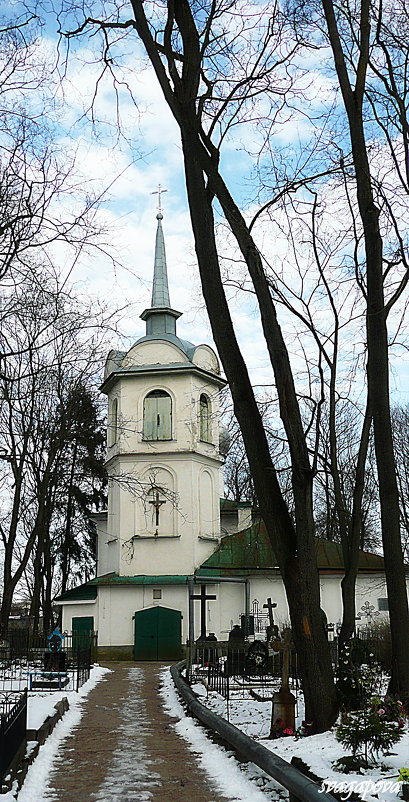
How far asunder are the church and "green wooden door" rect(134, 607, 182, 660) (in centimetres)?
4

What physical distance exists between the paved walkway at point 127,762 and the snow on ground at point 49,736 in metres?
0.13

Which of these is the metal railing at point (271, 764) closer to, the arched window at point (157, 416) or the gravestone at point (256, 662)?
the gravestone at point (256, 662)

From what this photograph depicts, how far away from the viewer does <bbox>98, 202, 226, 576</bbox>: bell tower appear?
40094mm

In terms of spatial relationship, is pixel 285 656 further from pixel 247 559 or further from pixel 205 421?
pixel 205 421

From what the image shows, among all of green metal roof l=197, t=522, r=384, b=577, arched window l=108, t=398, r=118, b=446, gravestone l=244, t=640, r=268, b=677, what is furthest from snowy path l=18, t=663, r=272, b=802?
arched window l=108, t=398, r=118, b=446

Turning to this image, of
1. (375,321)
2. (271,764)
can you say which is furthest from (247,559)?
(271,764)

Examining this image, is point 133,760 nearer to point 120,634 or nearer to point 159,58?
point 159,58

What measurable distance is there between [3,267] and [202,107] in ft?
12.3

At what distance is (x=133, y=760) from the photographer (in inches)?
420

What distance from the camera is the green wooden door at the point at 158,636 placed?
37.8 m

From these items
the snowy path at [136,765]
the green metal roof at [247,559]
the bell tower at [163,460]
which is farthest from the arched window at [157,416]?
the snowy path at [136,765]

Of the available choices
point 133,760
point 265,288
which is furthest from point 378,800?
point 265,288

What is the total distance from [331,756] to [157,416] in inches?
1264

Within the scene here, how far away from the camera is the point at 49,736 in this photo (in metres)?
12.4
